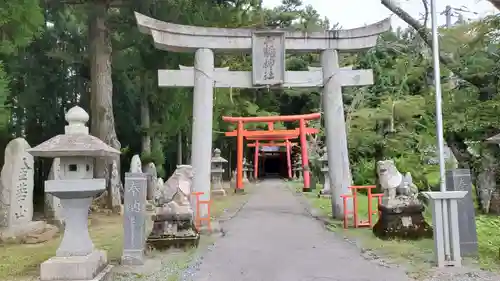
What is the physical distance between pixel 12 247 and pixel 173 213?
11.8 ft

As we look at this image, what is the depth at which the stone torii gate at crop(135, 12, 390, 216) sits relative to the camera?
10.2 meters

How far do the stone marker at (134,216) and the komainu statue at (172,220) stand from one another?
27.8 inches

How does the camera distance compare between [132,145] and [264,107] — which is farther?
[264,107]

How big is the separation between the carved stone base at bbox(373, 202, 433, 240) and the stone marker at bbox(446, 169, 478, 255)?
1261 millimetres

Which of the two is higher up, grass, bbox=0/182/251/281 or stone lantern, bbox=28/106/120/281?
stone lantern, bbox=28/106/120/281

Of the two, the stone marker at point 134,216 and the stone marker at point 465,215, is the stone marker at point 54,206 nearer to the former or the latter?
the stone marker at point 134,216

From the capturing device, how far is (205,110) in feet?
33.9

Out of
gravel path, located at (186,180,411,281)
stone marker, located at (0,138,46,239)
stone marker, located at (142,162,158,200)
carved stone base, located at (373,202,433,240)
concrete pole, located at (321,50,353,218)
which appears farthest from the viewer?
stone marker, located at (142,162,158,200)

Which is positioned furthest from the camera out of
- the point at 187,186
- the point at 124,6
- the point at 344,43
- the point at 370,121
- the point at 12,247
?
the point at 370,121

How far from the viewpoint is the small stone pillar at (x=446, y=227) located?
20.0ft

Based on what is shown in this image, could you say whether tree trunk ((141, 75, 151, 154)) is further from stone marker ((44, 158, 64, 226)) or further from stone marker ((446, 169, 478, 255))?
stone marker ((446, 169, 478, 255))

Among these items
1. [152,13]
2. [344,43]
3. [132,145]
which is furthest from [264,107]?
[344,43]

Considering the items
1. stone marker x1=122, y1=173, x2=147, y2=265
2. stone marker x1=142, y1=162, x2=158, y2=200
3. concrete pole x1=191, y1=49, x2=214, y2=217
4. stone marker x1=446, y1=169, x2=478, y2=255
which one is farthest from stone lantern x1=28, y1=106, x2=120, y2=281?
stone marker x1=142, y1=162, x2=158, y2=200

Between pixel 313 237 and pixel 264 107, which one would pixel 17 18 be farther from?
pixel 264 107
